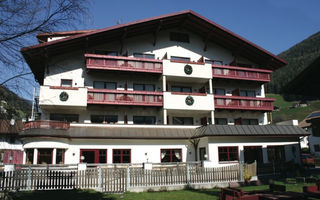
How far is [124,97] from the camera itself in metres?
25.6

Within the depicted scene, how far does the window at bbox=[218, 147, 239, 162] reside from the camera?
23.4 metres

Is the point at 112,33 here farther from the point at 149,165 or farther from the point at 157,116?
the point at 149,165

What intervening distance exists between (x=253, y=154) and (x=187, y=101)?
813 centimetres

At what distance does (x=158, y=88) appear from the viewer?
2894cm

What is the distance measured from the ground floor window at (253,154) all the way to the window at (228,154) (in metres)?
1.28

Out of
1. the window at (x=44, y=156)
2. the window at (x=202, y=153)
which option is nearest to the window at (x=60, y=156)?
the window at (x=44, y=156)

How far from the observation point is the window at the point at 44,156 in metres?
21.0

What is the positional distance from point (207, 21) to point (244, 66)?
8034 millimetres

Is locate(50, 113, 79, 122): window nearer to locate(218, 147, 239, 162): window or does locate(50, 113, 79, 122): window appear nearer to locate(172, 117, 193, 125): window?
locate(172, 117, 193, 125): window

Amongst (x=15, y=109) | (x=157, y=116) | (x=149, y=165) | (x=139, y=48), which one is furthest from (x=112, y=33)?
(x=15, y=109)

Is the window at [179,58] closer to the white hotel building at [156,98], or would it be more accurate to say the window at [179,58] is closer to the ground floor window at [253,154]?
the white hotel building at [156,98]

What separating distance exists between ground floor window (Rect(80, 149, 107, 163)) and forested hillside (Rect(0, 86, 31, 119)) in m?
14.2

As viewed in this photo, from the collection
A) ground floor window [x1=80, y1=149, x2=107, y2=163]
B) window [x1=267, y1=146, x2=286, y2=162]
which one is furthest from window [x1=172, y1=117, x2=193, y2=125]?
ground floor window [x1=80, y1=149, x2=107, y2=163]

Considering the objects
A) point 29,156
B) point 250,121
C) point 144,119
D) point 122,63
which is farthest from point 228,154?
point 29,156
